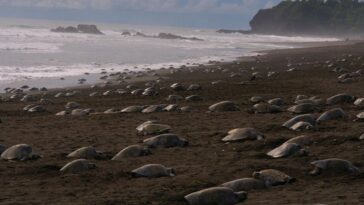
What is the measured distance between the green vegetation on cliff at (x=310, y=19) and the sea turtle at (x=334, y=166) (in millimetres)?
117953

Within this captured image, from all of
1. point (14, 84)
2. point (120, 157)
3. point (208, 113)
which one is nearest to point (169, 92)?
point (208, 113)

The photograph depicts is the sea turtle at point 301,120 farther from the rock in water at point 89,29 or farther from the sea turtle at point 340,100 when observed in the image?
the rock in water at point 89,29

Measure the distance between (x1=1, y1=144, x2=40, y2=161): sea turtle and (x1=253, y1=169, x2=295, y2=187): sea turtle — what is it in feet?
11.5

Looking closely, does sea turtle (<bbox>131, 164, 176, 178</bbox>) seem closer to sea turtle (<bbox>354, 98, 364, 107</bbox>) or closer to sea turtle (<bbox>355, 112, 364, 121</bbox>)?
sea turtle (<bbox>355, 112, 364, 121</bbox>)

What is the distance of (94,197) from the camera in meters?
6.46

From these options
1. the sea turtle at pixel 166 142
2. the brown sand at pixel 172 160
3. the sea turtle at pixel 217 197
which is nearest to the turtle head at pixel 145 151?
the brown sand at pixel 172 160

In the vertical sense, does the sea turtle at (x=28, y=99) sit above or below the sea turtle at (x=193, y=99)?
below

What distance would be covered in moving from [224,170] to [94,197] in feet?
6.06

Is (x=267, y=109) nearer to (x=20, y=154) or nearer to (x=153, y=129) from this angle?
(x=153, y=129)

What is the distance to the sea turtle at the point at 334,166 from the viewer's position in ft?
23.4

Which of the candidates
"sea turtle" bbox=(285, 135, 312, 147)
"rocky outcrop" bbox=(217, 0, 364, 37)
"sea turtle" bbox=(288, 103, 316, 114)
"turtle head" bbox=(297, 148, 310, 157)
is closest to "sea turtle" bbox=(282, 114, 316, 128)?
"sea turtle" bbox=(285, 135, 312, 147)

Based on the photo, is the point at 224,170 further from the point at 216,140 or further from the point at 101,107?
the point at 101,107

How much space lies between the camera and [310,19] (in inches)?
4980

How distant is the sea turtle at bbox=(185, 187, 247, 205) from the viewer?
602cm
